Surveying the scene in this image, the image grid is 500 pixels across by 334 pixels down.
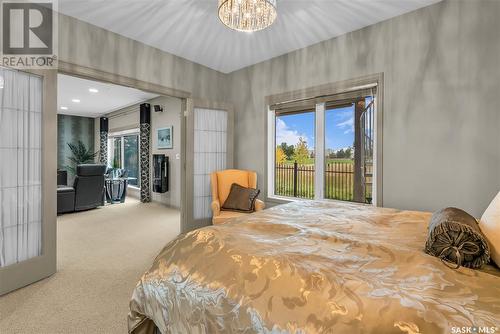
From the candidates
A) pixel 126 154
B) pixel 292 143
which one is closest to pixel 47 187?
pixel 292 143

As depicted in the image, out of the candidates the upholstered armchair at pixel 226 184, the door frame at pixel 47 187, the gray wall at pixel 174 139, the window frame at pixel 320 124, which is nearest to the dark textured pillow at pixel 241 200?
the upholstered armchair at pixel 226 184

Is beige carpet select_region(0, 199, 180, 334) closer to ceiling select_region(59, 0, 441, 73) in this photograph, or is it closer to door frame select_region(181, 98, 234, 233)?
door frame select_region(181, 98, 234, 233)

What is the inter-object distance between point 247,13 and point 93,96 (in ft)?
18.6

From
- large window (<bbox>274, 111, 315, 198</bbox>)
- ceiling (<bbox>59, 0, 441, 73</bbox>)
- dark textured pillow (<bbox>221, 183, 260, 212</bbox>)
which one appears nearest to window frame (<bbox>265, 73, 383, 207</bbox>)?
large window (<bbox>274, 111, 315, 198</bbox>)

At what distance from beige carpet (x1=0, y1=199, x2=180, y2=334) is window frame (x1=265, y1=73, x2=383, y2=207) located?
78.0 inches

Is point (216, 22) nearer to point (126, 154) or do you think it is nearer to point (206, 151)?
point (206, 151)

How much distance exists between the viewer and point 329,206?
7.26 feet

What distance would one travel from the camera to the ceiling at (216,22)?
7.88 feet

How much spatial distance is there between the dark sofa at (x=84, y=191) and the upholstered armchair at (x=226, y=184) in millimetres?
3365

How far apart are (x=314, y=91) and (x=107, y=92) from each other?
495cm

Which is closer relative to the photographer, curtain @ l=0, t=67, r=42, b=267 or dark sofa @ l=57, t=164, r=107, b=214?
curtain @ l=0, t=67, r=42, b=267

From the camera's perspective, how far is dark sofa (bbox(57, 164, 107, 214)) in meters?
4.98

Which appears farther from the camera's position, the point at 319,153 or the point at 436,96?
the point at 319,153

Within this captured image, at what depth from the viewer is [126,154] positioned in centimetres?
824
